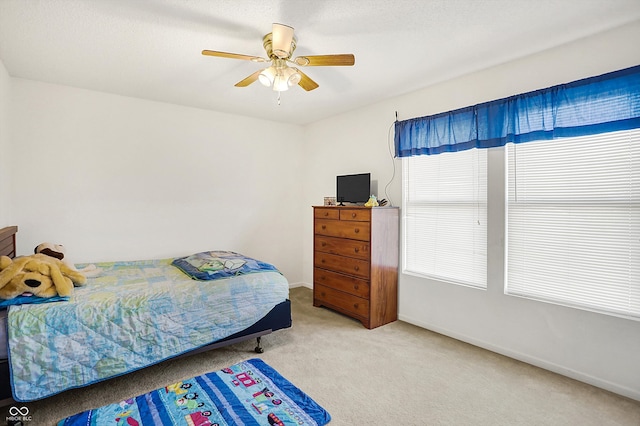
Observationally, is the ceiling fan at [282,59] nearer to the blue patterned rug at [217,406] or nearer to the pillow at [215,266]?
the pillow at [215,266]

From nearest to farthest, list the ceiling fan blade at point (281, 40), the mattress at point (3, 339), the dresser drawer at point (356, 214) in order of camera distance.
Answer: the mattress at point (3, 339) < the ceiling fan blade at point (281, 40) < the dresser drawer at point (356, 214)

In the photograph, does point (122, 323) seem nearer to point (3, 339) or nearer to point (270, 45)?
point (3, 339)

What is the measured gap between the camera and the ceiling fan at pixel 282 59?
2092 millimetres

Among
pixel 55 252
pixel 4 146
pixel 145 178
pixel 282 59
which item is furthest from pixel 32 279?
pixel 282 59

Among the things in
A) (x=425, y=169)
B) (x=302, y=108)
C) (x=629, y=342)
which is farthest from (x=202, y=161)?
(x=629, y=342)

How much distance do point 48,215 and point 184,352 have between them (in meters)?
2.17

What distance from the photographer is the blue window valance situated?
220 cm

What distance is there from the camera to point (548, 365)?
8.37 feet

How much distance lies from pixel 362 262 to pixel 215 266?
58.9 inches

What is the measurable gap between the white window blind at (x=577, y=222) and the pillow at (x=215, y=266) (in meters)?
2.31

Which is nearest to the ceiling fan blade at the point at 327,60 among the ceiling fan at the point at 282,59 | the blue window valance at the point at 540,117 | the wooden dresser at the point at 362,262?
the ceiling fan at the point at 282,59

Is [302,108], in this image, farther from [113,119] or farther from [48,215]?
[48,215]

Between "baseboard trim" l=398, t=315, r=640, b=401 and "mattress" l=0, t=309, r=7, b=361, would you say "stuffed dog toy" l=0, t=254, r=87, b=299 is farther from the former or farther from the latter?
"baseboard trim" l=398, t=315, r=640, b=401

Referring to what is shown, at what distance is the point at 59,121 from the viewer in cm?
334
